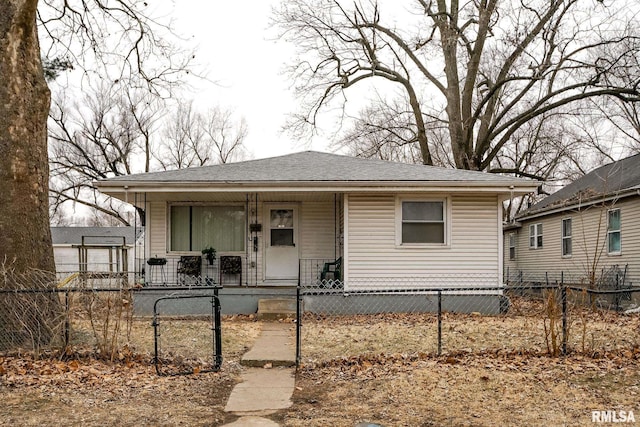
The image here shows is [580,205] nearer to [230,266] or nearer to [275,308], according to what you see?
[275,308]

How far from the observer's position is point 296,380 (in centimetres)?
657

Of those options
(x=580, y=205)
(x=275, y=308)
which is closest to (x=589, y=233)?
(x=580, y=205)

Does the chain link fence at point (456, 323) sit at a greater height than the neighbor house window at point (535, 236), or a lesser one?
lesser

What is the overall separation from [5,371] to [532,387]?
5.94 m

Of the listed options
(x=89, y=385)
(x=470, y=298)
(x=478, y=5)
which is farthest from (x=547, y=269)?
(x=89, y=385)

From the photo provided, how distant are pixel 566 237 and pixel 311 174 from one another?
35.6 ft

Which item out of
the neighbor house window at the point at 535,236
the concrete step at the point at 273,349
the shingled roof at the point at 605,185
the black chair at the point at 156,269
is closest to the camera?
the concrete step at the point at 273,349

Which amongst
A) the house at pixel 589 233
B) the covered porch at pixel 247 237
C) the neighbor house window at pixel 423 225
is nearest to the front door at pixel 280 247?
the covered porch at pixel 247 237

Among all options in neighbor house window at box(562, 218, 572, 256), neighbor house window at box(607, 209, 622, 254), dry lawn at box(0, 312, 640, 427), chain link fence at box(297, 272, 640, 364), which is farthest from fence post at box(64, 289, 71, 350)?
neighbor house window at box(562, 218, 572, 256)

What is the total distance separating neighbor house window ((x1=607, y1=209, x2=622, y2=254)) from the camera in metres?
16.2

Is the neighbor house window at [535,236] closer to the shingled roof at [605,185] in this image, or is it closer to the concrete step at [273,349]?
the shingled roof at [605,185]

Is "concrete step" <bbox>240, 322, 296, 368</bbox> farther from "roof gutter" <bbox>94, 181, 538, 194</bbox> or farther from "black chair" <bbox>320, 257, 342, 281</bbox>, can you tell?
"roof gutter" <bbox>94, 181, 538, 194</bbox>

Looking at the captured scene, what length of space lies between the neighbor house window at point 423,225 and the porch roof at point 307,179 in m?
0.85

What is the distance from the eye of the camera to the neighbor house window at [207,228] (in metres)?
14.2
